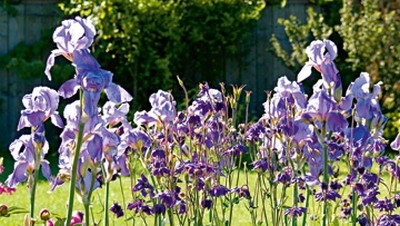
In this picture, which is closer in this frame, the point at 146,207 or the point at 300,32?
the point at 146,207

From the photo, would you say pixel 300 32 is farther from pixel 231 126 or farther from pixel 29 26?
pixel 231 126

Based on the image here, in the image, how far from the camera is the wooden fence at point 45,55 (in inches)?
442

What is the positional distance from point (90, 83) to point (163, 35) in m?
8.39

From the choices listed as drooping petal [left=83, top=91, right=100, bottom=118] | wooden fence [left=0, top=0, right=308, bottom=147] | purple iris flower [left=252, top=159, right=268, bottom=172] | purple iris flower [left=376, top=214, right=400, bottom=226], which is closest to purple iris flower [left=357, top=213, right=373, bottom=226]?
purple iris flower [left=376, top=214, right=400, bottom=226]

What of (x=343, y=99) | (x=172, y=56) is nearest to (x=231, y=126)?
(x=343, y=99)

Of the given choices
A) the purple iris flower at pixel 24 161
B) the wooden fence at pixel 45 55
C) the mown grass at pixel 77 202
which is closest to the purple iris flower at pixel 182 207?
the purple iris flower at pixel 24 161

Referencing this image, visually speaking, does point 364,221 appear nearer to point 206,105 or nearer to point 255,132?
point 255,132

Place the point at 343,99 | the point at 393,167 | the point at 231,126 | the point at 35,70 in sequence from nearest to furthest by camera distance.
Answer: the point at 343,99, the point at 393,167, the point at 231,126, the point at 35,70

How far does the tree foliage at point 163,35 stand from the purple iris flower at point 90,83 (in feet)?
26.6

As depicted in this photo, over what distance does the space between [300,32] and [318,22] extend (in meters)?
0.22

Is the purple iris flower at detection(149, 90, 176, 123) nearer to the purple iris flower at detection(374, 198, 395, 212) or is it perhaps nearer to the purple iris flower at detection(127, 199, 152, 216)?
the purple iris flower at detection(127, 199, 152, 216)

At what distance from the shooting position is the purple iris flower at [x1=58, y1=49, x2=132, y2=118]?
89.9 inches

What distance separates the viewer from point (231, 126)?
361cm

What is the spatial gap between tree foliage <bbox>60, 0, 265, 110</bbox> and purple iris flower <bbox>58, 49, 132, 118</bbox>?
26.6ft
